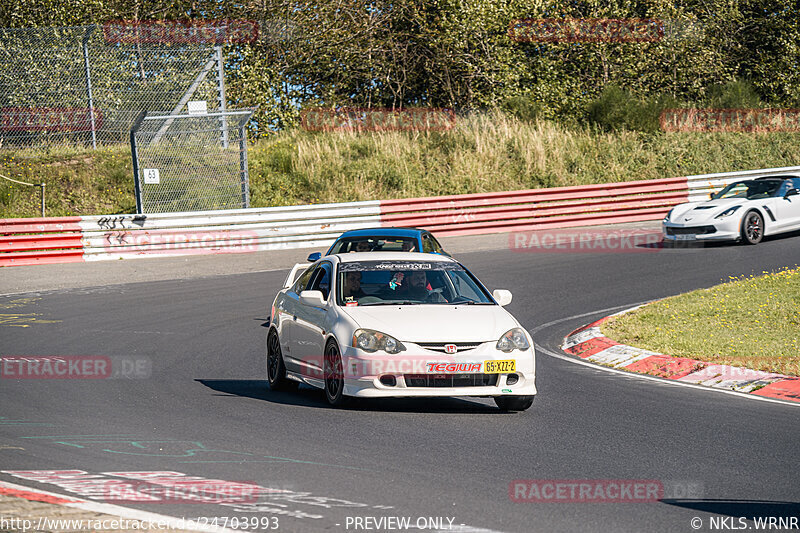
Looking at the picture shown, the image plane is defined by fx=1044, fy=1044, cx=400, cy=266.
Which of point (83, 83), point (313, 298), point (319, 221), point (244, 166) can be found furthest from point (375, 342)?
point (83, 83)

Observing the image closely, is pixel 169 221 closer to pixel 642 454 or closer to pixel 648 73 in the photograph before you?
pixel 642 454

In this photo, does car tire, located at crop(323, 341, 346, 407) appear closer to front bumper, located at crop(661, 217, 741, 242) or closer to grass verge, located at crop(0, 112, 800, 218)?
front bumper, located at crop(661, 217, 741, 242)

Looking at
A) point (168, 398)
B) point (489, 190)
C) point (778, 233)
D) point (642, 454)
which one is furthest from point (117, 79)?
point (642, 454)

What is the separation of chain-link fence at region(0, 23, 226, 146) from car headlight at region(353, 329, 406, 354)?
1831 centimetres

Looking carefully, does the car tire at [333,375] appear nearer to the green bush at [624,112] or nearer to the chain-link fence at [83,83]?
the chain-link fence at [83,83]

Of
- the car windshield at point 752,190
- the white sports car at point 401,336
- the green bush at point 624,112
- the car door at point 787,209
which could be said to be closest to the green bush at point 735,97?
the green bush at point 624,112

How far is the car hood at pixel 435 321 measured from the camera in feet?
28.8

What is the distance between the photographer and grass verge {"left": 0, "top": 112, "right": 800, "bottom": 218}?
90.9 feet

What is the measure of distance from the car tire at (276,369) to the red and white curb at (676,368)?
3925mm

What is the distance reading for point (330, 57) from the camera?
121 ft

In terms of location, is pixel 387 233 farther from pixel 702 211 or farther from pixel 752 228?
pixel 752 228

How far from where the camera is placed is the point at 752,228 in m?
22.1

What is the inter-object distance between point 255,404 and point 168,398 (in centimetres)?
87

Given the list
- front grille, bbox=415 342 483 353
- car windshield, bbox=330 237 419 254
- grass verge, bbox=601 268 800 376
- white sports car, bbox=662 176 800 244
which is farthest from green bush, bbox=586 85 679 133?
front grille, bbox=415 342 483 353
